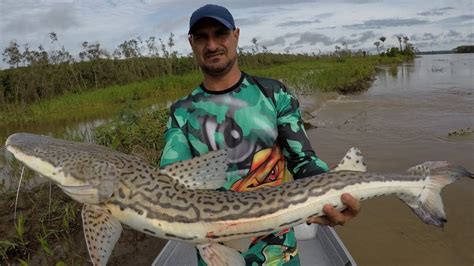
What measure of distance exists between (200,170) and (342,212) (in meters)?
0.82

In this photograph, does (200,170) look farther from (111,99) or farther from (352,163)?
(111,99)

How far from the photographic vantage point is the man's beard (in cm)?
256

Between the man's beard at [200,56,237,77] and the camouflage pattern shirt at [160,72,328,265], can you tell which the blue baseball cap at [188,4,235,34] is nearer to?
the man's beard at [200,56,237,77]

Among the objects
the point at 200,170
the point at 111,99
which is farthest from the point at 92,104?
the point at 200,170

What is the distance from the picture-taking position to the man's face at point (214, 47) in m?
2.55

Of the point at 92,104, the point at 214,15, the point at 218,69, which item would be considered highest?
the point at 214,15

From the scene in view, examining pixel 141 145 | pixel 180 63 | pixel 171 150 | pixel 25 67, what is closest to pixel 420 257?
pixel 171 150

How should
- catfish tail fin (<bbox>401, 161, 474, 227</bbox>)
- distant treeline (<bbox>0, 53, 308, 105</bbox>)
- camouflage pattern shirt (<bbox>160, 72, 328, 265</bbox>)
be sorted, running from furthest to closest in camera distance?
distant treeline (<bbox>0, 53, 308, 105</bbox>), camouflage pattern shirt (<bbox>160, 72, 328, 265</bbox>), catfish tail fin (<bbox>401, 161, 474, 227</bbox>)

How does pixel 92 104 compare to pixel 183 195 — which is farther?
pixel 92 104

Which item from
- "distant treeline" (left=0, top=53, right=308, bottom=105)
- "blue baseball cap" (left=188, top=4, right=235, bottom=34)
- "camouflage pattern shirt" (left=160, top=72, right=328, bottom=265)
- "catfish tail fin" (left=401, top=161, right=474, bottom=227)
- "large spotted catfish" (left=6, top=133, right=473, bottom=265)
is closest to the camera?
"large spotted catfish" (left=6, top=133, right=473, bottom=265)

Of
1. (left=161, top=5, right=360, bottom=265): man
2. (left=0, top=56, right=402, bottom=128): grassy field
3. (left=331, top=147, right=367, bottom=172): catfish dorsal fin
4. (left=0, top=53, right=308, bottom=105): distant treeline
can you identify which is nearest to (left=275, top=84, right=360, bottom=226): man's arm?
(left=161, top=5, right=360, bottom=265): man

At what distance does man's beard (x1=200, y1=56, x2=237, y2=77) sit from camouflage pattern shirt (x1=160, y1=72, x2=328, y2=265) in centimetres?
12

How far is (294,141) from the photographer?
2.58 meters

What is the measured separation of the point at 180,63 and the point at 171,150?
30.3 metres
